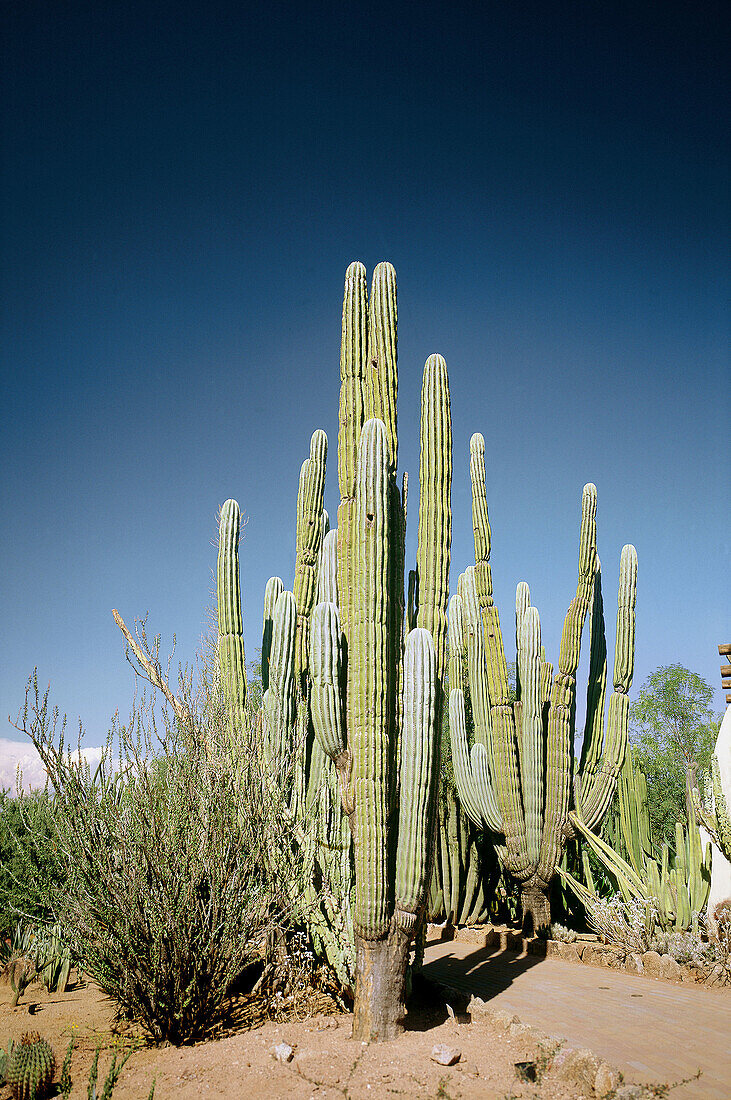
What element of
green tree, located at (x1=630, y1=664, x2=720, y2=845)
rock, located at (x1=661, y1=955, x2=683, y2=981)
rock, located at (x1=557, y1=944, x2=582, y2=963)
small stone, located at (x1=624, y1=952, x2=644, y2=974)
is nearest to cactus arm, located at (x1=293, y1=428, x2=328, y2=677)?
rock, located at (x1=557, y1=944, x2=582, y2=963)

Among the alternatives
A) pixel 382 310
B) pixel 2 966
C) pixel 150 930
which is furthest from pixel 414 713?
pixel 2 966

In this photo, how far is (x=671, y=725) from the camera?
2311 centimetres

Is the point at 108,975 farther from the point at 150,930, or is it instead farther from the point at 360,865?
the point at 360,865

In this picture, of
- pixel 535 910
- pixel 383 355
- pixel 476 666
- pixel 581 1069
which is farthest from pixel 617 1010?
pixel 383 355

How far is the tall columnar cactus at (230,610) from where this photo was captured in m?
7.30

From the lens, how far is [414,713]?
5.24 m

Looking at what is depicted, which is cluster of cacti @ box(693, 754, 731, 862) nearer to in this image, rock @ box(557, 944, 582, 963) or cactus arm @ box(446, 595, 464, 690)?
rock @ box(557, 944, 582, 963)

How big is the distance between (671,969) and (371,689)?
4.55 metres

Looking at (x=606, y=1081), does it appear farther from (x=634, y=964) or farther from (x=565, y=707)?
(x=565, y=707)

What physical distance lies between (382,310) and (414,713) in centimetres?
331

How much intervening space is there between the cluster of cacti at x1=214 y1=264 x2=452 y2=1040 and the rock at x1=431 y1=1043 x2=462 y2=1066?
0.47 m

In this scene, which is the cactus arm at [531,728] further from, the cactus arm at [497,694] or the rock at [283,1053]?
the rock at [283,1053]

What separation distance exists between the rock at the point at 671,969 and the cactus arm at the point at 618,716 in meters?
2.06

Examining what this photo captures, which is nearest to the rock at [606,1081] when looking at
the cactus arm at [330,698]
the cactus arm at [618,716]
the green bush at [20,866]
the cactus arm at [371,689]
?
the cactus arm at [371,689]
